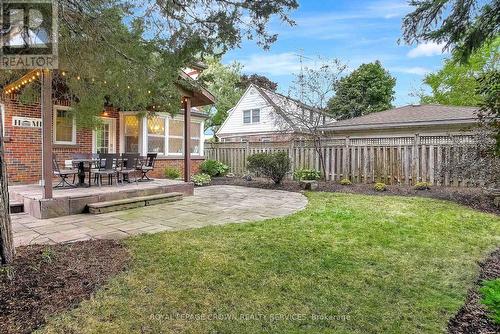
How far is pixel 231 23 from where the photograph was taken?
Answer: 3.62m

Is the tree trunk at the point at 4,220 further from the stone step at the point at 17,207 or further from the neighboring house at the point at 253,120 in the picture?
the neighboring house at the point at 253,120

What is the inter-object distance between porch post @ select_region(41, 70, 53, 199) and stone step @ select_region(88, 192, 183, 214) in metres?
0.83

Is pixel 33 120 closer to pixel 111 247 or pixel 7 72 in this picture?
pixel 7 72

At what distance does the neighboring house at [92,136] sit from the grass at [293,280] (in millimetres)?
3386

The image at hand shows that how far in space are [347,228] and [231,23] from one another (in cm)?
340

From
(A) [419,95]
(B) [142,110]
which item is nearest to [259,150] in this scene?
(B) [142,110]

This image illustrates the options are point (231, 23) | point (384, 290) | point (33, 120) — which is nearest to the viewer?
point (384, 290)

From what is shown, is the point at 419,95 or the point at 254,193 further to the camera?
the point at 419,95

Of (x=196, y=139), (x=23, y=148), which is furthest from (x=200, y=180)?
(x=23, y=148)

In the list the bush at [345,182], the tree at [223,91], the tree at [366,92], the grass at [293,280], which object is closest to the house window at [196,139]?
the bush at [345,182]

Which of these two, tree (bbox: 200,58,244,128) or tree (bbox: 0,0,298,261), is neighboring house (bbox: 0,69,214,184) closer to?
tree (bbox: 0,0,298,261)

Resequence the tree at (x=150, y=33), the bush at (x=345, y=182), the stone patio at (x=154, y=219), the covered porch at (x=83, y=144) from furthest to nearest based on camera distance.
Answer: the bush at (x=345, y=182) < the covered porch at (x=83, y=144) < the stone patio at (x=154, y=219) < the tree at (x=150, y=33)

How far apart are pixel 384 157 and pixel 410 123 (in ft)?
13.3

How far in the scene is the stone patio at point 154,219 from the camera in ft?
14.5
